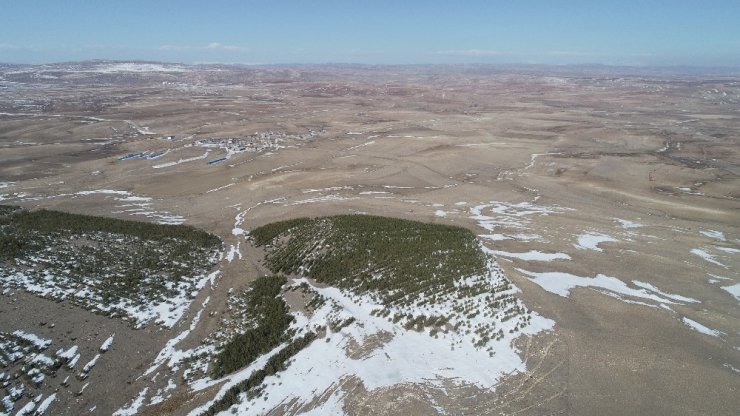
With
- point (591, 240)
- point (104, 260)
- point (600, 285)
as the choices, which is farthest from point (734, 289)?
point (104, 260)

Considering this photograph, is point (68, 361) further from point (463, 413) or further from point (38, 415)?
point (463, 413)

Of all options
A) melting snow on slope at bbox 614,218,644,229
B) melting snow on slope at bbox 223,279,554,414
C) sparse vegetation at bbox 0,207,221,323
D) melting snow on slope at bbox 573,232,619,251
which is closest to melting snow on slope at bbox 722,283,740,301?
melting snow on slope at bbox 573,232,619,251

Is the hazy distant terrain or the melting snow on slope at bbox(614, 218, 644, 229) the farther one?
the melting snow on slope at bbox(614, 218, 644, 229)

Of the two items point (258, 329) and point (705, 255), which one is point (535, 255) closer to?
point (705, 255)

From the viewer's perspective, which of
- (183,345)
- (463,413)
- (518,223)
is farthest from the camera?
(518,223)

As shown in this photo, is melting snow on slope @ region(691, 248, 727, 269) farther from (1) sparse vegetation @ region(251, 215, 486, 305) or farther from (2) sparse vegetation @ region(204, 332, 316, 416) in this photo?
(2) sparse vegetation @ region(204, 332, 316, 416)

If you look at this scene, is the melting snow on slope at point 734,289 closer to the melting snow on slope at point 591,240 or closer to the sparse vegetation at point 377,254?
the melting snow on slope at point 591,240

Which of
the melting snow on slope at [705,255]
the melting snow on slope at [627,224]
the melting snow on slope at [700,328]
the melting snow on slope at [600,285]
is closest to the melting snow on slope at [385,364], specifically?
the melting snow on slope at [600,285]

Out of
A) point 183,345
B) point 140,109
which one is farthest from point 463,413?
point 140,109
